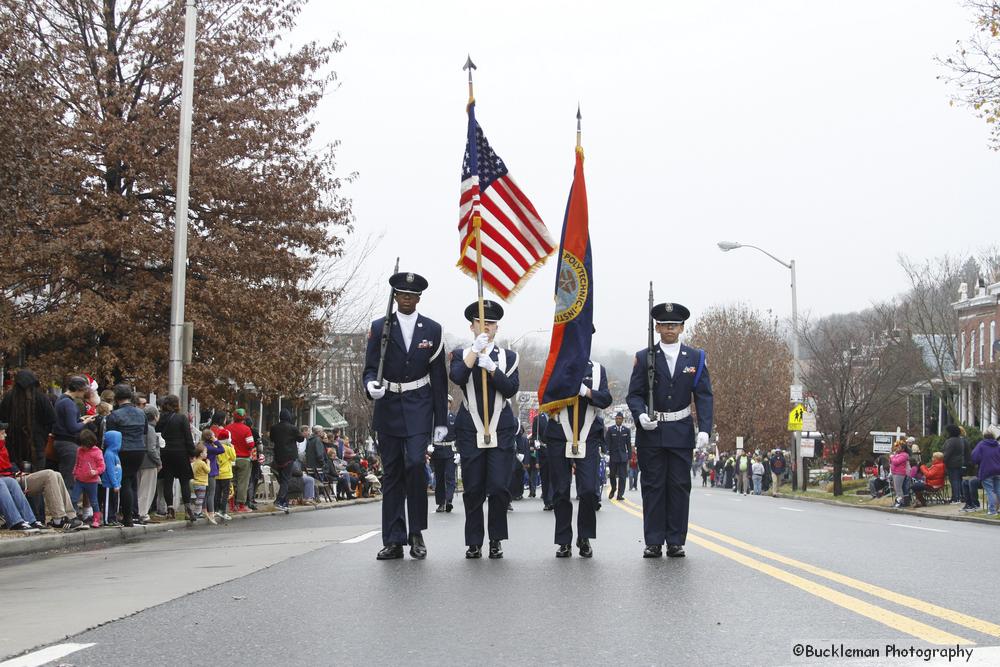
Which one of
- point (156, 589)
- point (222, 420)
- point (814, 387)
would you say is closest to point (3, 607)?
point (156, 589)

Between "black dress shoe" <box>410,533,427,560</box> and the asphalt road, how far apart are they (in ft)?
0.27

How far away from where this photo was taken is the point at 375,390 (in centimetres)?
1023

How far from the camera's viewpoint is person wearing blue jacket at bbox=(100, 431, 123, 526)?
16438mm

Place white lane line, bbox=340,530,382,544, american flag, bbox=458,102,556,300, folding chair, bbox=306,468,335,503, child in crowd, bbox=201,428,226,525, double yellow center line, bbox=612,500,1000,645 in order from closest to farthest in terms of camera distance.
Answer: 1. double yellow center line, bbox=612,500,1000,645
2. american flag, bbox=458,102,556,300
3. white lane line, bbox=340,530,382,544
4. child in crowd, bbox=201,428,226,525
5. folding chair, bbox=306,468,335,503

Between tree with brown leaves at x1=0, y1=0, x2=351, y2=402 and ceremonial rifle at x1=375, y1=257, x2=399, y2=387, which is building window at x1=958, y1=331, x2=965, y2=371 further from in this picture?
ceremonial rifle at x1=375, y1=257, x2=399, y2=387

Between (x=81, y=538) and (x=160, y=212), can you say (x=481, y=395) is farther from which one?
(x=160, y=212)

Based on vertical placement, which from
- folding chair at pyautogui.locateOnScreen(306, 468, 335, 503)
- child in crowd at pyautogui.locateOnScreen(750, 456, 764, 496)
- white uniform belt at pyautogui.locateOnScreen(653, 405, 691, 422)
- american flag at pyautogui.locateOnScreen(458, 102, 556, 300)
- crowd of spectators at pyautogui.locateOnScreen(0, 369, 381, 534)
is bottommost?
child in crowd at pyautogui.locateOnScreen(750, 456, 764, 496)

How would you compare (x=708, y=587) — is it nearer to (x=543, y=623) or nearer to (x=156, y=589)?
(x=543, y=623)

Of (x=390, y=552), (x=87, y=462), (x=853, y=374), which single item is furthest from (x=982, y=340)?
(x=390, y=552)

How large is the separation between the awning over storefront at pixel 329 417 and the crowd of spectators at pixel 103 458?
3735cm

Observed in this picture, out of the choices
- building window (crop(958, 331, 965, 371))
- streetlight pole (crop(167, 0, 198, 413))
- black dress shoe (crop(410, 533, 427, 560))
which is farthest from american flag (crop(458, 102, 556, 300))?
building window (crop(958, 331, 965, 371))

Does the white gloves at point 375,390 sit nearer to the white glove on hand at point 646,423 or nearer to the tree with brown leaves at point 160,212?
the white glove on hand at point 646,423

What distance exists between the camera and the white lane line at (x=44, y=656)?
5816mm

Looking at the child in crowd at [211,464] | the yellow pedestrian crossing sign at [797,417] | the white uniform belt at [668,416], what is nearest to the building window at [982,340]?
the yellow pedestrian crossing sign at [797,417]
